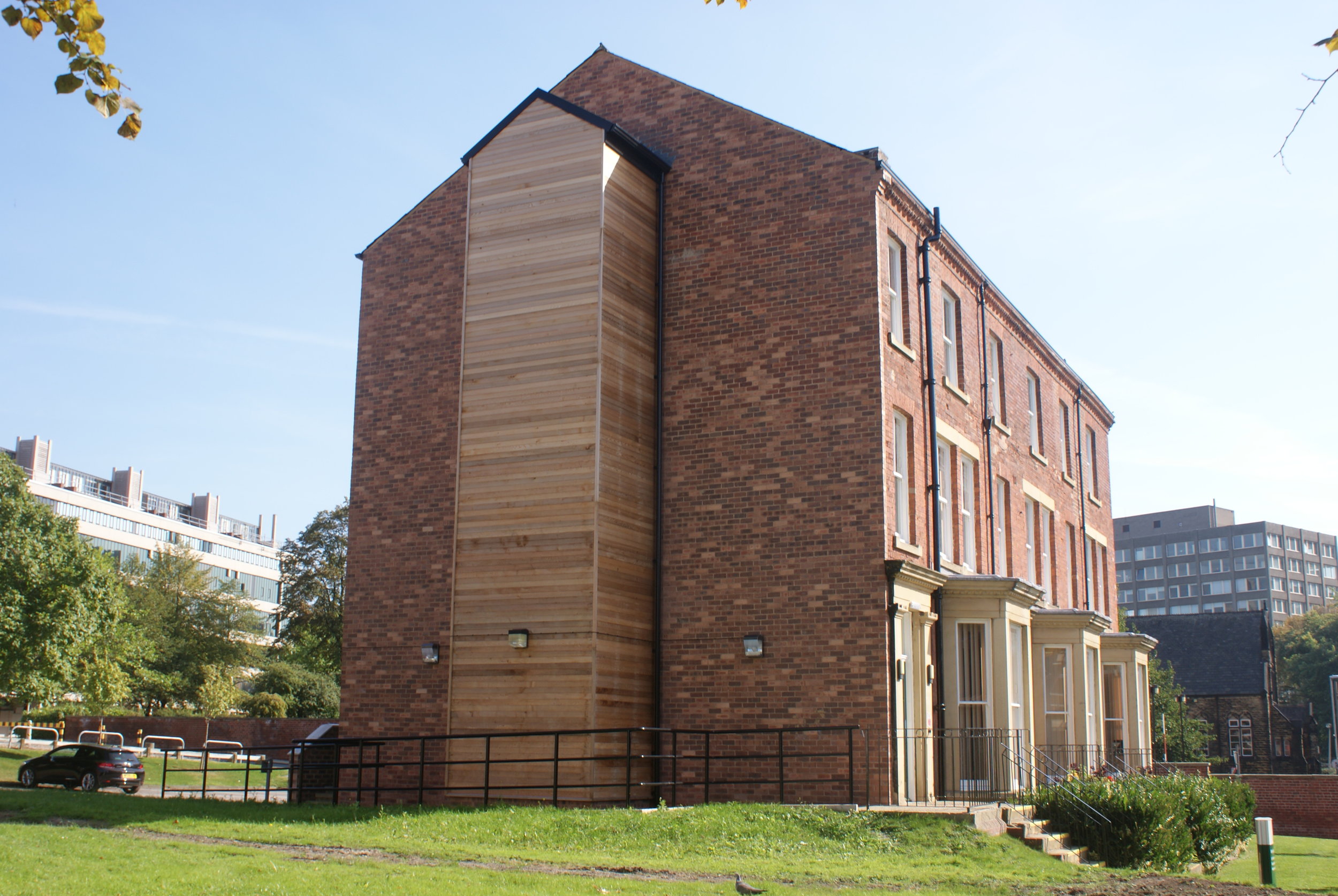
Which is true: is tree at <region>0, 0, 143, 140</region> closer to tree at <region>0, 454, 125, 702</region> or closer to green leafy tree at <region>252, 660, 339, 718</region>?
tree at <region>0, 454, 125, 702</region>

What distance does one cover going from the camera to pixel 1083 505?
3077 cm

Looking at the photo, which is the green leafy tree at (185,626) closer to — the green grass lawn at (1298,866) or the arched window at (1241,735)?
the green grass lawn at (1298,866)

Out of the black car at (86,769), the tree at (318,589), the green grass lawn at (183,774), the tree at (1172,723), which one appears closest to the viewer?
the black car at (86,769)

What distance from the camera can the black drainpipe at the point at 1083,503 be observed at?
3027cm

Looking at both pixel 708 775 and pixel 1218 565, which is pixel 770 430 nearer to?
pixel 708 775

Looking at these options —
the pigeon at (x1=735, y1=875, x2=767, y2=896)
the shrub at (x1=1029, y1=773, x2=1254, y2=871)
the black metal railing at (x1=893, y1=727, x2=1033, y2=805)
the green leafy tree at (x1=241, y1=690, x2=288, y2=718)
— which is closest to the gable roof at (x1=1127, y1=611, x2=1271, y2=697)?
the green leafy tree at (x1=241, y1=690, x2=288, y2=718)

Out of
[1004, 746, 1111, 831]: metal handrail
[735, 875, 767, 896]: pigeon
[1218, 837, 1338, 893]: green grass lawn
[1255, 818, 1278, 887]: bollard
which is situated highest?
[1004, 746, 1111, 831]: metal handrail

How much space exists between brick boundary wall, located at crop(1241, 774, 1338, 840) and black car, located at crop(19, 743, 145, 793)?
27.5 m

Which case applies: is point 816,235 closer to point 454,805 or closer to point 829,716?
point 829,716

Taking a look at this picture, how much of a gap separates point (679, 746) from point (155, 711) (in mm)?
56420

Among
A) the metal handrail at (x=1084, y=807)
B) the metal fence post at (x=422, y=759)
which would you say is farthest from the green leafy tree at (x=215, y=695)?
the metal handrail at (x=1084, y=807)

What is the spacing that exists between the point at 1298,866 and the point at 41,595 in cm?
3404

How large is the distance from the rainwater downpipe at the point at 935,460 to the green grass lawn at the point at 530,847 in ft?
14.7

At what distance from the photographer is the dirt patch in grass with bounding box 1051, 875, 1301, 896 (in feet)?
38.3
